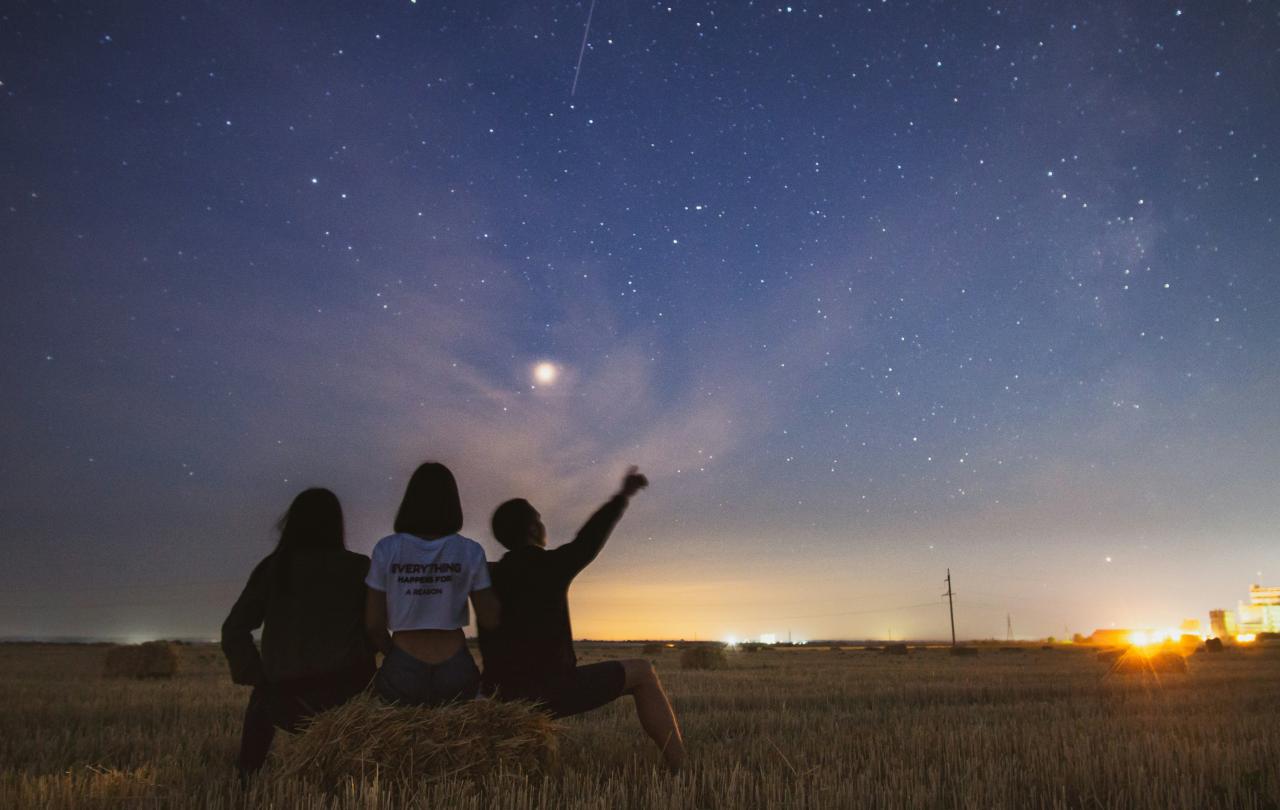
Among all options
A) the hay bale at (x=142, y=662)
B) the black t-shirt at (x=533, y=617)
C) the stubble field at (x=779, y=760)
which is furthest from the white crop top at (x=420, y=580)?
the hay bale at (x=142, y=662)

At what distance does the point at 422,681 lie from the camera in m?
4.80

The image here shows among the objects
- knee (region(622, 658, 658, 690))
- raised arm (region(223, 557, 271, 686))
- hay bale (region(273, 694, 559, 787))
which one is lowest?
hay bale (region(273, 694, 559, 787))

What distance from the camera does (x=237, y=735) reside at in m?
7.81

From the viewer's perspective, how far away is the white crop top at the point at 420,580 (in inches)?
188

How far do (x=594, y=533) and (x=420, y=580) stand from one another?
108 centimetres

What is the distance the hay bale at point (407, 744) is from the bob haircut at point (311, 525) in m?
0.99

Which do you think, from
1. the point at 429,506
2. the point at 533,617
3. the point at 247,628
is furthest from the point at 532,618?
the point at 247,628

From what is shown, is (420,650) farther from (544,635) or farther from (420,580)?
(544,635)

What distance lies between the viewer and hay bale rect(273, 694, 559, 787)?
4383 mm

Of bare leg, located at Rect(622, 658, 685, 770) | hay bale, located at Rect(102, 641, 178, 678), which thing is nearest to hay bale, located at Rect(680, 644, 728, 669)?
hay bale, located at Rect(102, 641, 178, 678)

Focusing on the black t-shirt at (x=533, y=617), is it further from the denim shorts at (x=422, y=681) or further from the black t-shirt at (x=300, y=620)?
the black t-shirt at (x=300, y=620)

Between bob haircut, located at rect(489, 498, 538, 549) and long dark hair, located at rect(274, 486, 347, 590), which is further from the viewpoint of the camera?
bob haircut, located at rect(489, 498, 538, 549)

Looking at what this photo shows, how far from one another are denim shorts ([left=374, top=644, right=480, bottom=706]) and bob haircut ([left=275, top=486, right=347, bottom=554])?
0.80 metres

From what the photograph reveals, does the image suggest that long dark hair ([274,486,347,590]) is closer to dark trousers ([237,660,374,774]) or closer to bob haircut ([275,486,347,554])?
bob haircut ([275,486,347,554])
